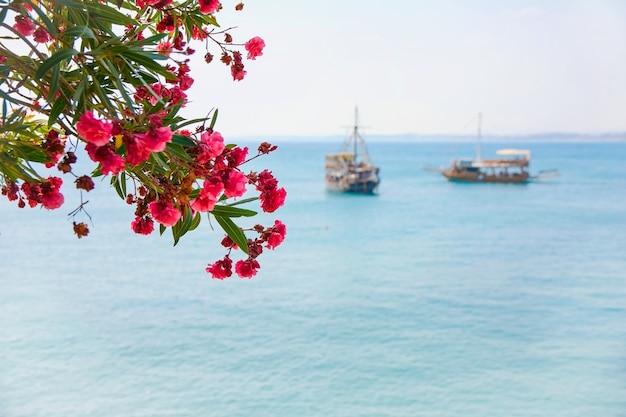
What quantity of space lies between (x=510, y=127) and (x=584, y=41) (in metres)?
7.32

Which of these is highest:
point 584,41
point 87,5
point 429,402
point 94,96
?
point 584,41

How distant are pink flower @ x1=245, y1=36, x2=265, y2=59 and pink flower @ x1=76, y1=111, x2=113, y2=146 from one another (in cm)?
58

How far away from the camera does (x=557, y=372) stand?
6949 millimetres

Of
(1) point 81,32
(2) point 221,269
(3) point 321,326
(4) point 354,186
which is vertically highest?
(1) point 81,32

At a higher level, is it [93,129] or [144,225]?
[93,129]

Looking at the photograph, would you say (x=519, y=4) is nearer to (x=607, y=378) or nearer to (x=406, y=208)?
(x=406, y=208)

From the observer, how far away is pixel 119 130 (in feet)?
2.42

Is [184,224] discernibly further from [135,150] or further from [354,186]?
[354,186]

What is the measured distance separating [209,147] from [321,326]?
7.64 m

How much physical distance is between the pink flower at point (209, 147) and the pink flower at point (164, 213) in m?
0.07

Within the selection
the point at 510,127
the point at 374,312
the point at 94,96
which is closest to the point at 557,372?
the point at 374,312

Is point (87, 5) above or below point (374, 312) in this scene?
above

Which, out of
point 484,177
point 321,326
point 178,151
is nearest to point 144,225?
point 178,151

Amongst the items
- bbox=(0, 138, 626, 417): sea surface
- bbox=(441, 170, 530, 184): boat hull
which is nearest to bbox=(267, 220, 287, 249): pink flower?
bbox=(0, 138, 626, 417): sea surface
